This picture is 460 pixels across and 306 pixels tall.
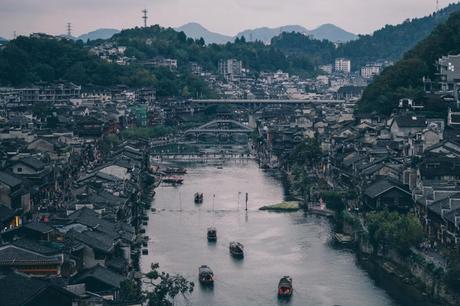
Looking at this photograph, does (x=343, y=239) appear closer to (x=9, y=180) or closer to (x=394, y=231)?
(x=394, y=231)

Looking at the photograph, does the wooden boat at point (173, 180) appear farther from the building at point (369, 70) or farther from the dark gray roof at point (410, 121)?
the building at point (369, 70)

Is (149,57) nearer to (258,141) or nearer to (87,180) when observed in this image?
(258,141)

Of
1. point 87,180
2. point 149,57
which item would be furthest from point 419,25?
point 87,180

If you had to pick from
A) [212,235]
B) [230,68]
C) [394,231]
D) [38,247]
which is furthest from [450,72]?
[230,68]

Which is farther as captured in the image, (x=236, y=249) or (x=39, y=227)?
(x=236, y=249)

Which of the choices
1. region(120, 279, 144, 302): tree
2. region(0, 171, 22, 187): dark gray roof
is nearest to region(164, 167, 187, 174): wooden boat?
region(0, 171, 22, 187): dark gray roof
